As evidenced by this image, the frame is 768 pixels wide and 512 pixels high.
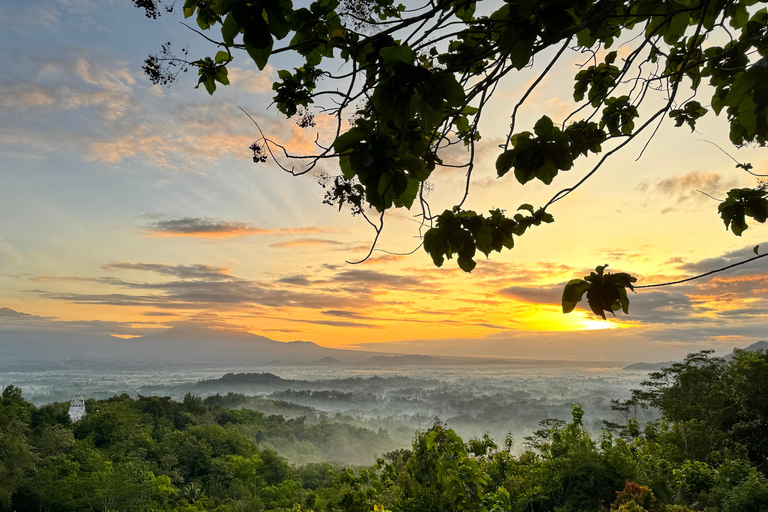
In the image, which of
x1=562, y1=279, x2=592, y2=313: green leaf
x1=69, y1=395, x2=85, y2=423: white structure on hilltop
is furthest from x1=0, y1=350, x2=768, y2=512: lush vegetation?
x1=562, y1=279, x2=592, y2=313: green leaf

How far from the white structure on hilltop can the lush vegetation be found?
1204 mm

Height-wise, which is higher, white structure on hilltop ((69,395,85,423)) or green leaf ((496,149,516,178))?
green leaf ((496,149,516,178))

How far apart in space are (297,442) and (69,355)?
378 ft

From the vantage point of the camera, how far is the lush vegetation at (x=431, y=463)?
18.0 feet

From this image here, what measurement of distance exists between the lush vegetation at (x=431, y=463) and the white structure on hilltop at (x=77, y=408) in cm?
120

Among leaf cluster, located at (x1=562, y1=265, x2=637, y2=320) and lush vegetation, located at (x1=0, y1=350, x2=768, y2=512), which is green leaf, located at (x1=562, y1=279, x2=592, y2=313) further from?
lush vegetation, located at (x1=0, y1=350, x2=768, y2=512)

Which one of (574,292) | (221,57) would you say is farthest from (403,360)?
(574,292)

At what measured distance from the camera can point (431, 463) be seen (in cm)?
493

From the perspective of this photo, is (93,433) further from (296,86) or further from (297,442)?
(296,86)

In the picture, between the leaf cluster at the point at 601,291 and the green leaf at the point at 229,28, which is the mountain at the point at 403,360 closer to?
the leaf cluster at the point at 601,291

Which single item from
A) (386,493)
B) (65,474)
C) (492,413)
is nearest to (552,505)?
(386,493)

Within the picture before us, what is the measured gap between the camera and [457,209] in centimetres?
116

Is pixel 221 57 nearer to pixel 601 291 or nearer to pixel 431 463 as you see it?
pixel 601 291

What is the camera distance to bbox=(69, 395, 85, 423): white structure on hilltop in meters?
43.0
